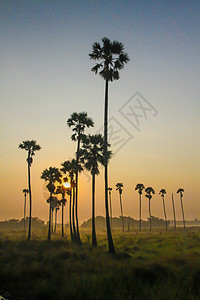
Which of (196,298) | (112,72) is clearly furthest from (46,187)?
(196,298)

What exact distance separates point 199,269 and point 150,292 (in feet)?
13.7

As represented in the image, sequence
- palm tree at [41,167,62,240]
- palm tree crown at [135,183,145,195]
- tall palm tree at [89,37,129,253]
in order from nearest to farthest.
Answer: tall palm tree at [89,37,129,253], palm tree at [41,167,62,240], palm tree crown at [135,183,145,195]

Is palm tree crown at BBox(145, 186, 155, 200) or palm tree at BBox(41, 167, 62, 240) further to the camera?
palm tree crown at BBox(145, 186, 155, 200)

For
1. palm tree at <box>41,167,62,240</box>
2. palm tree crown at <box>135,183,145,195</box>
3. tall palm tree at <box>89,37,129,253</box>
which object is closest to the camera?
tall palm tree at <box>89,37,129,253</box>

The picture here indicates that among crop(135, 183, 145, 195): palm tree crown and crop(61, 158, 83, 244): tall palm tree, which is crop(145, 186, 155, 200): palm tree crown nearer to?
crop(135, 183, 145, 195): palm tree crown

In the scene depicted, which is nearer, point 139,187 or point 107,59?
point 107,59

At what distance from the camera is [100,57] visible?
86.2ft

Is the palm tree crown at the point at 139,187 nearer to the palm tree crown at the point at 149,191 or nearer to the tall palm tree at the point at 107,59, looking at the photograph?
the palm tree crown at the point at 149,191

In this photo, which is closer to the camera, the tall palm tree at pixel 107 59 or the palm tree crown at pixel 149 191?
the tall palm tree at pixel 107 59

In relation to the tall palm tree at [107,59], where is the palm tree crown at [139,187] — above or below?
below

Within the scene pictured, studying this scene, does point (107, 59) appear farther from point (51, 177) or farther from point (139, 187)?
point (139, 187)

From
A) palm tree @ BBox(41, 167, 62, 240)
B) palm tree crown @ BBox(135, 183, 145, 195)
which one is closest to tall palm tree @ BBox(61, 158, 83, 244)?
palm tree @ BBox(41, 167, 62, 240)

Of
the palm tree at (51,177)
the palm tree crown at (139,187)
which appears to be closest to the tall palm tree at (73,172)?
the palm tree at (51,177)

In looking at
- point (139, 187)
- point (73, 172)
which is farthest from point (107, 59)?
point (139, 187)
